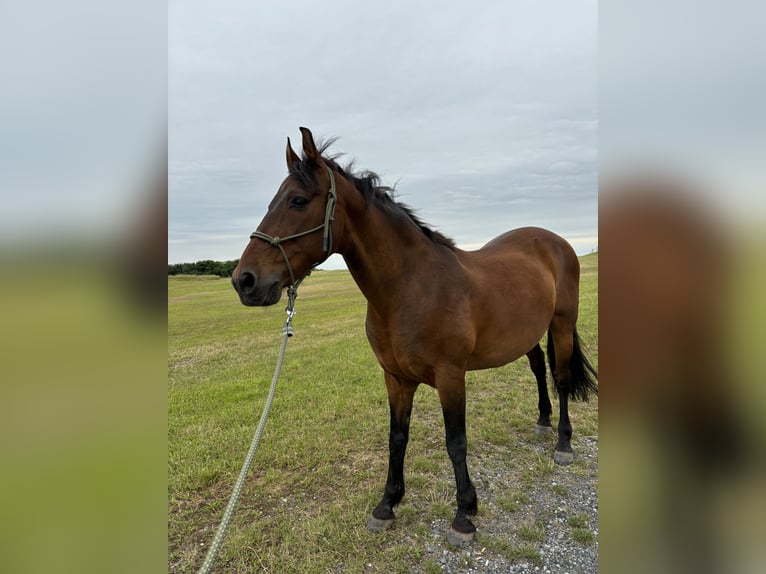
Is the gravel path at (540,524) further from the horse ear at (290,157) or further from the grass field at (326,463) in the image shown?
the horse ear at (290,157)

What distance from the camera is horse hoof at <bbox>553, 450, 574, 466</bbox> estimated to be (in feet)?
12.6

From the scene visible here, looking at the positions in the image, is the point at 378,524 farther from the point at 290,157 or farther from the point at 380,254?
the point at 290,157

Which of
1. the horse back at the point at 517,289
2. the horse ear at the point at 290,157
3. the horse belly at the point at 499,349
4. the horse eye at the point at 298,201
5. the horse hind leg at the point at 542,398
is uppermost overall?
the horse ear at the point at 290,157

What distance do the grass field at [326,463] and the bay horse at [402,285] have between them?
0.91 feet

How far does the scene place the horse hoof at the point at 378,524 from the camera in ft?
9.74

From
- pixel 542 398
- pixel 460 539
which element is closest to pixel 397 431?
pixel 460 539

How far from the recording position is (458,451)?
9.59 feet

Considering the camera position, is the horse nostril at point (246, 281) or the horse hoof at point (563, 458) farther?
the horse hoof at point (563, 458)

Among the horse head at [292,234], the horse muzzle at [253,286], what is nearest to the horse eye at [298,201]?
the horse head at [292,234]
